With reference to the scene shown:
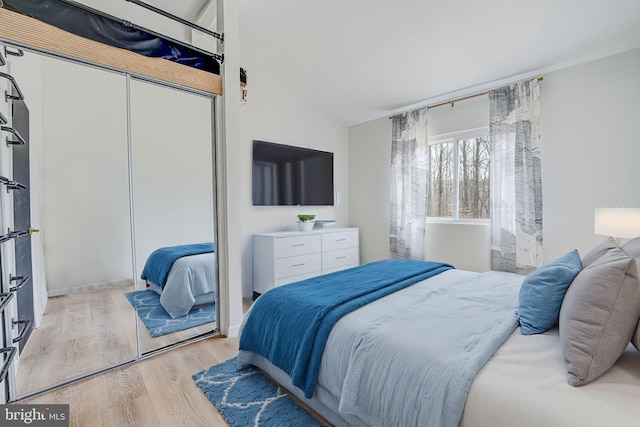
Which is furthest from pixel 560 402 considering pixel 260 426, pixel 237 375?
pixel 237 375

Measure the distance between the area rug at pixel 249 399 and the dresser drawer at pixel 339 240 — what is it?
2.15 m

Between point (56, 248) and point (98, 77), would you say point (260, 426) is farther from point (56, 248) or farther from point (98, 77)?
point (98, 77)

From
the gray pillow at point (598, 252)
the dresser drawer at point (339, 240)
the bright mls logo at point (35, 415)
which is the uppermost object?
the gray pillow at point (598, 252)

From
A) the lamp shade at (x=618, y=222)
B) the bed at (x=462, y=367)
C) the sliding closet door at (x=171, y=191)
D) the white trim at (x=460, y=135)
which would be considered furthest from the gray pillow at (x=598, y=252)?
the sliding closet door at (x=171, y=191)

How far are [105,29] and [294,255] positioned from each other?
263cm

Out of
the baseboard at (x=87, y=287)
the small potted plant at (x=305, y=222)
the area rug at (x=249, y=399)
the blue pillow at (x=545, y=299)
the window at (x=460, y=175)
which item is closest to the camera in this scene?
the blue pillow at (x=545, y=299)

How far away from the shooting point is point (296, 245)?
361cm

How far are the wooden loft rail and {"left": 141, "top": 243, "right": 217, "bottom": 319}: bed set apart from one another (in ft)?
4.27

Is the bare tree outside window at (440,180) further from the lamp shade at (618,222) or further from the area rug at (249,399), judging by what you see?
the area rug at (249,399)

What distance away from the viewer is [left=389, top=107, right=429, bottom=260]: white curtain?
383cm

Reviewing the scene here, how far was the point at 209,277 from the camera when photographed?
2598 mm

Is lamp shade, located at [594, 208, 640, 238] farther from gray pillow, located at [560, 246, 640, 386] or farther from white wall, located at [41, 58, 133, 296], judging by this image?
white wall, located at [41, 58, 133, 296]

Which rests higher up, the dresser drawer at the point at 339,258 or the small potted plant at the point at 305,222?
the small potted plant at the point at 305,222

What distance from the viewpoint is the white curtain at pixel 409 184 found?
3830 millimetres
